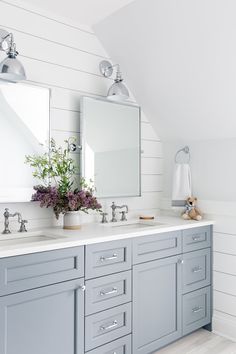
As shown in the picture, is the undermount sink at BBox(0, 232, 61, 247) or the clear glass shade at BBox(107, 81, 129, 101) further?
the clear glass shade at BBox(107, 81, 129, 101)

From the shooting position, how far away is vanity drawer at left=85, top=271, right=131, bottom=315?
193 cm

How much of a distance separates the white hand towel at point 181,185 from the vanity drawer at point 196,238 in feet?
1.05

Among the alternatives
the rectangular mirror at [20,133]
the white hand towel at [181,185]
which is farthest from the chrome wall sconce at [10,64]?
the white hand towel at [181,185]

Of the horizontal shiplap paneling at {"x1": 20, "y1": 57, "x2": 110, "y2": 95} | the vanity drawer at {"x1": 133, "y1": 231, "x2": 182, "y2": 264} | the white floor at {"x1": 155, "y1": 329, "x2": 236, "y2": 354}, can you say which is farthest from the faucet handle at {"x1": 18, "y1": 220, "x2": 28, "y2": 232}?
the white floor at {"x1": 155, "y1": 329, "x2": 236, "y2": 354}

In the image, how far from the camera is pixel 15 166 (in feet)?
7.23

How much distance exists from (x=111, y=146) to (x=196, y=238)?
0.98 meters

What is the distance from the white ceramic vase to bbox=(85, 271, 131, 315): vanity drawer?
423 millimetres

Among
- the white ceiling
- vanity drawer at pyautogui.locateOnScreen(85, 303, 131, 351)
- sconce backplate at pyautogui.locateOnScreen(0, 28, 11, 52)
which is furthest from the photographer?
the white ceiling

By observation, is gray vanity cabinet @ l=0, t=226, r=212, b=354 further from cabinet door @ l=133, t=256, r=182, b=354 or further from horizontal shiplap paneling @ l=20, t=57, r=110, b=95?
horizontal shiplap paneling @ l=20, t=57, r=110, b=95

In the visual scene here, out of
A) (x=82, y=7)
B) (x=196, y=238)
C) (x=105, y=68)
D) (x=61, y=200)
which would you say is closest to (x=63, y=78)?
(x=105, y=68)

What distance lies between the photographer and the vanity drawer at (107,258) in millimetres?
1938

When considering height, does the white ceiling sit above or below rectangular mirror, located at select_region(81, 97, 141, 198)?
above

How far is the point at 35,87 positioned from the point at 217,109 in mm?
1347

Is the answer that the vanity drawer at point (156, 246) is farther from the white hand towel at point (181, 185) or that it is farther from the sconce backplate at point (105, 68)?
the sconce backplate at point (105, 68)
